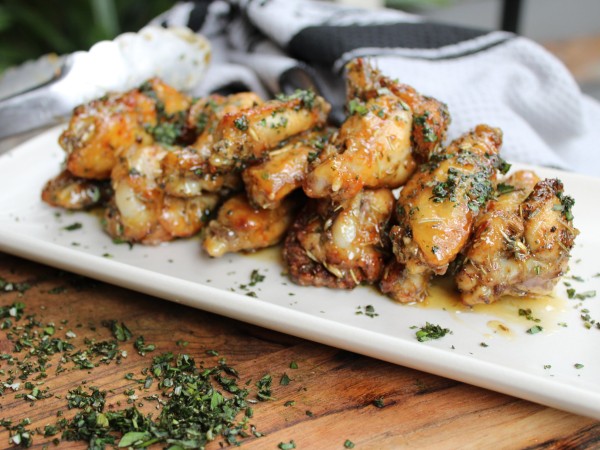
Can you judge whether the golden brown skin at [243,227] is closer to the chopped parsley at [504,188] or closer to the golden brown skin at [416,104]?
the golden brown skin at [416,104]

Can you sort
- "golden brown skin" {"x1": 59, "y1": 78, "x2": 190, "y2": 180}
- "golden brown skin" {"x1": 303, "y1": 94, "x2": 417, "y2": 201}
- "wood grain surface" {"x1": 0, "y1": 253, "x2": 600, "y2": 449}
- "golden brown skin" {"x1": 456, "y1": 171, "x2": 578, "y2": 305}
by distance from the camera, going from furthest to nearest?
"golden brown skin" {"x1": 59, "y1": 78, "x2": 190, "y2": 180}
"golden brown skin" {"x1": 303, "y1": 94, "x2": 417, "y2": 201}
"golden brown skin" {"x1": 456, "y1": 171, "x2": 578, "y2": 305}
"wood grain surface" {"x1": 0, "y1": 253, "x2": 600, "y2": 449}

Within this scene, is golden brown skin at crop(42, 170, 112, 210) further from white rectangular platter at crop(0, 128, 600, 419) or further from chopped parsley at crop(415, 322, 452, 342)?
chopped parsley at crop(415, 322, 452, 342)

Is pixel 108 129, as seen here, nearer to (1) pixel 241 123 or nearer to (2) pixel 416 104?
(1) pixel 241 123

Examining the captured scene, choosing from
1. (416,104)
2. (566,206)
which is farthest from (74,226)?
(566,206)

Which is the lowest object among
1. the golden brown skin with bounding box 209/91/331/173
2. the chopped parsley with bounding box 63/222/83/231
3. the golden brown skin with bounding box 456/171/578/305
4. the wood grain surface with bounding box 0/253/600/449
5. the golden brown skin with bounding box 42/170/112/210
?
the wood grain surface with bounding box 0/253/600/449

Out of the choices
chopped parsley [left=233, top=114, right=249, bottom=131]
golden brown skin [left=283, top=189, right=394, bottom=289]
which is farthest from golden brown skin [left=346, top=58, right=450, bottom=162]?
chopped parsley [left=233, top=114, right=249, bottom=131]

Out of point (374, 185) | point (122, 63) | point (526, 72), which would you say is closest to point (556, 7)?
point (526, 72)
